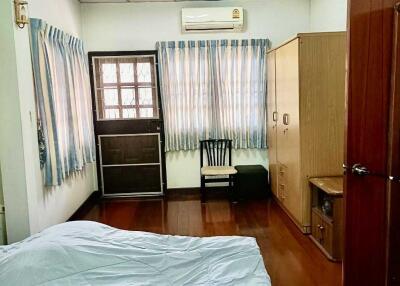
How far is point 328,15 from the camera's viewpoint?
4016mm

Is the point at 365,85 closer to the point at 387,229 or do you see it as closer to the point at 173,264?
the point at 387,229

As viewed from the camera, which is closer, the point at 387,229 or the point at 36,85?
the point at 387,229

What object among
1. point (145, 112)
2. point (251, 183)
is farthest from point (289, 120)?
point (145, 112)

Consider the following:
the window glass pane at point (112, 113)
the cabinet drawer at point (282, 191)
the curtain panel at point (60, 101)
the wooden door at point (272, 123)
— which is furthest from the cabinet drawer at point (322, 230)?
the window glass pane at point (112, 113)

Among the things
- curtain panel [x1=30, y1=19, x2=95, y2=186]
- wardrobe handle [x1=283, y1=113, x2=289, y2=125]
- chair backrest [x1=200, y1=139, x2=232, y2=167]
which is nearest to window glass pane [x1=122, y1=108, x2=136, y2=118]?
curtain panel [x1=30, y1=19, x2=95, y2=186]

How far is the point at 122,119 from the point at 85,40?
1173 millimetres

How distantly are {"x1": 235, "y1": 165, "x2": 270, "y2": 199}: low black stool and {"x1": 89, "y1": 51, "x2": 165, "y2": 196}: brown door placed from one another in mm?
1134

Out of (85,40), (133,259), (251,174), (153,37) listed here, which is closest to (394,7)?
(133,259)

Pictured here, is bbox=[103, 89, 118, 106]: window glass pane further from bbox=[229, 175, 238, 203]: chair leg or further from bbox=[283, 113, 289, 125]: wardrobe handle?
bbox=[283, 113, 289, 125]: wardrobe handle

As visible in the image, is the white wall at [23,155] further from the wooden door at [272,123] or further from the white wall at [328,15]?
the white wall at [328,15]

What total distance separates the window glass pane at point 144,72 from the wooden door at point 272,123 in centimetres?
163

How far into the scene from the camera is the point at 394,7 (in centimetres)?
174

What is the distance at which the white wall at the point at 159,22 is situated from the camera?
4.59 meters

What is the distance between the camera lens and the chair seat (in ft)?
14.3
